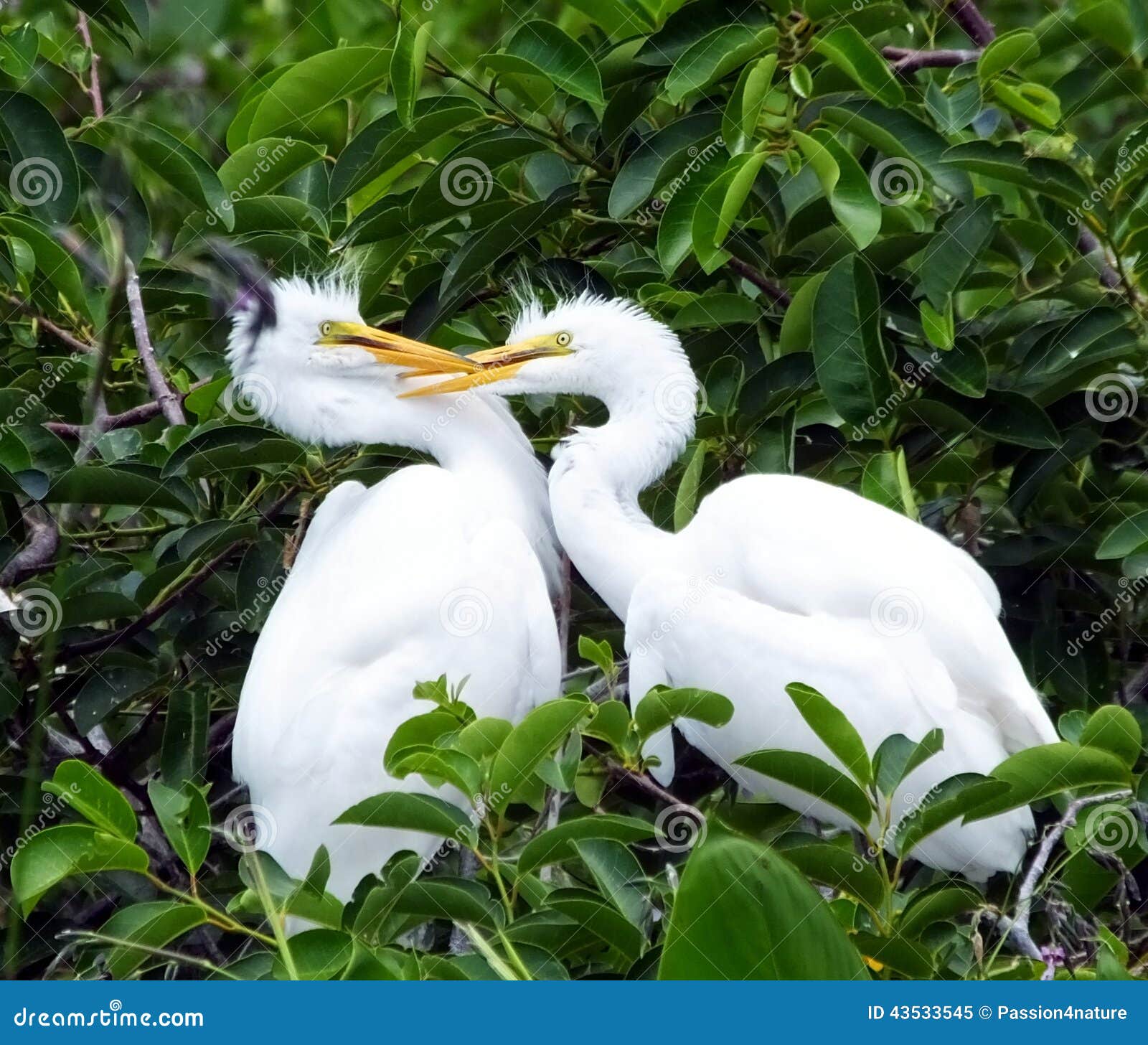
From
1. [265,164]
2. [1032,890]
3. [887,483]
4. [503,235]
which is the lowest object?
[1032,890]

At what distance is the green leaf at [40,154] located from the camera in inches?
70.7

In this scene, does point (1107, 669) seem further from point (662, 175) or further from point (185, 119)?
point (185, 119)

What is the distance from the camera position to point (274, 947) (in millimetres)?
Answer: 1428

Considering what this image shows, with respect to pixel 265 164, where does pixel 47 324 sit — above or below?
below

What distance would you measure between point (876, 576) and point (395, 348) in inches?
34.3

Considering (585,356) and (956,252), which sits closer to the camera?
(956,252)

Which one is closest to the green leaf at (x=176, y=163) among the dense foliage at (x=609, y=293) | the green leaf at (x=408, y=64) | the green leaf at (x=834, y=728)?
the dense foliage at (x=609, y=293)

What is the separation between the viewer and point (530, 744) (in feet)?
4.42

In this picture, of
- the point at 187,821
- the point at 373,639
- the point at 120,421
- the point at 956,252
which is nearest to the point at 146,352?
the point at 120,421

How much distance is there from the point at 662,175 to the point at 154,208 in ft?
3.07

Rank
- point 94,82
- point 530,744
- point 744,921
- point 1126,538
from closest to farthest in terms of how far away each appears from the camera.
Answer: point 744,921 → point 530,744 → point 1126,538 → point 94,82

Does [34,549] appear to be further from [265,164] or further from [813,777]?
[813,777]

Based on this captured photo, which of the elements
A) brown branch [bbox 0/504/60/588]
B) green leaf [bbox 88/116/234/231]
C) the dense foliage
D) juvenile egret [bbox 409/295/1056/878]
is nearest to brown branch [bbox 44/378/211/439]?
the dense foliage

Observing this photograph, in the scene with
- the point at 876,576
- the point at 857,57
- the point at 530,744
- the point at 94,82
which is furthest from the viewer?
the point at 94,82
